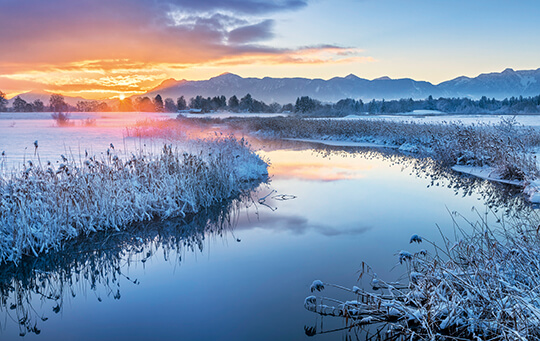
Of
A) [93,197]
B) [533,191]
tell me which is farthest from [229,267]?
[533,191]

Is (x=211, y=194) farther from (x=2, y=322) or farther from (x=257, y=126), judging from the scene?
(x=257, y=126)

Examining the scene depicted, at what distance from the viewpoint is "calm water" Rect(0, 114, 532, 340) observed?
5.20 meters

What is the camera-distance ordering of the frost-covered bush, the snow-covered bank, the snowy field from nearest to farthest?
the frost-covered bush → the snow-covered bank → the snowy field

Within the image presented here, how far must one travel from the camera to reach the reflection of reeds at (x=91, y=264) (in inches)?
233

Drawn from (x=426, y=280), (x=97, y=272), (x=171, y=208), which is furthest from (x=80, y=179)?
(x=426, y=280)

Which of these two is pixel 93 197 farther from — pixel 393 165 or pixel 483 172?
pixel 483 172

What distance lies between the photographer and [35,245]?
7.78 m

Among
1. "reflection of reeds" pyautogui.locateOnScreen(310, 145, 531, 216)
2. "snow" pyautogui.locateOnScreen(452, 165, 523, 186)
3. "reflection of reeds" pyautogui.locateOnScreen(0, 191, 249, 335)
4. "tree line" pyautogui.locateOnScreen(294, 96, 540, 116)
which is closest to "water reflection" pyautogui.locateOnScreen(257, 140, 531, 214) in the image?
"reflection of reeds" pyautogui.locateOnScreen(310, 145, 531, 216)

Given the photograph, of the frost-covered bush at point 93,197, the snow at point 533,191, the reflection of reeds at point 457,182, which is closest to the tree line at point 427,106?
the reflection of reeds at point 457,182

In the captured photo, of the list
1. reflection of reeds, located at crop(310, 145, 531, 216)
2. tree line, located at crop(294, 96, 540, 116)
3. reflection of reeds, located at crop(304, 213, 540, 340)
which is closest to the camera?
reflection of reeds, located at crop(304, 213, 540, 340)

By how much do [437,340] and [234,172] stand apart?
11.0m

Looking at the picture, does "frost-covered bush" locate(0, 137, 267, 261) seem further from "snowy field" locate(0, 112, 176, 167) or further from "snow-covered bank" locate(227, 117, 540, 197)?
"snow-covered bank" locate(227, 117, 540, 197)

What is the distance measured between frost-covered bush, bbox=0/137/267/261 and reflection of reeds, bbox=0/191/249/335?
34 cm

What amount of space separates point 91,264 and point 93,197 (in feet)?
7.63
